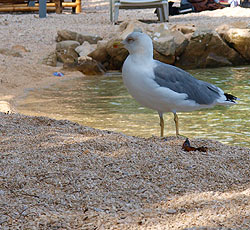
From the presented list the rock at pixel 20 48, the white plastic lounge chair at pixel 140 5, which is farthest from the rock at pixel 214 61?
the rock at pixel 20 48

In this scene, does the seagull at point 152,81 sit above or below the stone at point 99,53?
above

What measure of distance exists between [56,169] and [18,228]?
77cm

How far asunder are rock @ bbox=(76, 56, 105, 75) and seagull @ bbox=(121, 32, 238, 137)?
535 centimetres

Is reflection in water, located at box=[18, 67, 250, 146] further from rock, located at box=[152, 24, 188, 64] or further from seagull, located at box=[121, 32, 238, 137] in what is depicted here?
rock, located at box=[152, 24, 188, 64]

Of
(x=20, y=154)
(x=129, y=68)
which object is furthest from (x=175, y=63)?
(x=20, y=154)

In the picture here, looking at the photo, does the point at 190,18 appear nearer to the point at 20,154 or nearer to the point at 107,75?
the point at 107,75

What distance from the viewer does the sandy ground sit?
2367mm

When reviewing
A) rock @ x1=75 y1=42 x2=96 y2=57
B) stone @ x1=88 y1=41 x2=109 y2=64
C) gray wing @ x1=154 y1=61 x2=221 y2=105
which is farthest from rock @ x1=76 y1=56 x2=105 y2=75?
gray wing @ x1=154 y1=61 x2=221 y2=105

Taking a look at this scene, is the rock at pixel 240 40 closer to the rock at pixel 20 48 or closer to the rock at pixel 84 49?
the rock at pixel 84 49

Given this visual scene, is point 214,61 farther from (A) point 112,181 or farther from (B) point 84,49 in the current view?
(A) point 112,181

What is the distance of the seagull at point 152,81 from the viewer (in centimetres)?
402

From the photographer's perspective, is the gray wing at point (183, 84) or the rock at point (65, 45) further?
the rock at point (65, 45)

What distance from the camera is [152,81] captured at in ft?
13.2

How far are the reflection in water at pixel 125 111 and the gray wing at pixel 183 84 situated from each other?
736mm
